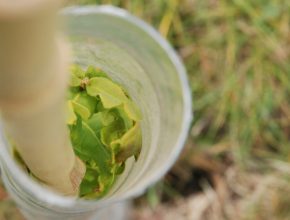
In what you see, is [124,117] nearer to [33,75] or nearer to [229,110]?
[33,75]

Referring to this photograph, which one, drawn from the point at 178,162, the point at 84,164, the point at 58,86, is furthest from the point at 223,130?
the point at 58,86

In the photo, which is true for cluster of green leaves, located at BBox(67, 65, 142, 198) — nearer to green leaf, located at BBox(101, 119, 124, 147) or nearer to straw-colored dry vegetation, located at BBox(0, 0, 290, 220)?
green leaf, located at BBox(101, 119, 124, 147)

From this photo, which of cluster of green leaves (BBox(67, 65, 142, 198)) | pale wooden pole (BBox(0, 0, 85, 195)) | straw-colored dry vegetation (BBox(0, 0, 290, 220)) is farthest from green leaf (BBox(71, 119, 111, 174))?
straw-colored dry vegetation (BBox(0, 0, 290, 220))

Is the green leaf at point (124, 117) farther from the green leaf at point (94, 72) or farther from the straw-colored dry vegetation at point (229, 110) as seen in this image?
the straw-colored dry vegetation at point (229, 110)

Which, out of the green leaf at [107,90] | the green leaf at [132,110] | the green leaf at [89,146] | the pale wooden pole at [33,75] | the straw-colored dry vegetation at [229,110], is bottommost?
the straw-colored dry vegetation at [229,110]

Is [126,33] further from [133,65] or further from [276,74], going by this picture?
[276,74]

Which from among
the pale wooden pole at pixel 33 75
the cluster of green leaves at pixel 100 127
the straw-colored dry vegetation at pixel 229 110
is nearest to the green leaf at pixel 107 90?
the cluster of green leaves at pixel 100 127

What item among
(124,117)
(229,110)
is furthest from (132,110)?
(229,110)
